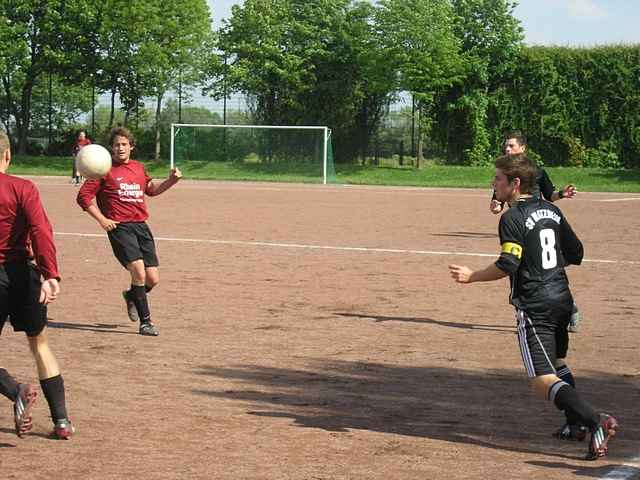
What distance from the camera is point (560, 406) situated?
238 inches

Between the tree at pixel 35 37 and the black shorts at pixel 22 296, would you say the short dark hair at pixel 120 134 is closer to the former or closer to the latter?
the black shorts at pixel 22 296

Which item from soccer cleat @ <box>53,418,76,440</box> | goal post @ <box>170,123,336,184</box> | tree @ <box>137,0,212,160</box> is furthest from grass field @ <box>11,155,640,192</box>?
soccer cleat @ <box>53,418,76,440</box>

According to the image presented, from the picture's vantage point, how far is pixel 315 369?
27.7 ft

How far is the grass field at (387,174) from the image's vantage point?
135 feet

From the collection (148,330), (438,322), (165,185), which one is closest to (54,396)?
(148,330)

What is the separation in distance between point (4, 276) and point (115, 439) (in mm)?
1122

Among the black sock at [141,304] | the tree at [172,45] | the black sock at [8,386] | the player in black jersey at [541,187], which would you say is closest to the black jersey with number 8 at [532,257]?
the black sock at [8,386]

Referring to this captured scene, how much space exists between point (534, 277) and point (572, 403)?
709mm

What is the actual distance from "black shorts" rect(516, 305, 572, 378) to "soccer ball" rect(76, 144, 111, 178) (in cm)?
493

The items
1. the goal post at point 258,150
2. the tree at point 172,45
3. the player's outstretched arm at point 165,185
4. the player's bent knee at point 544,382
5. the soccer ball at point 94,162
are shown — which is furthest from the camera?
the tree at point 172,45

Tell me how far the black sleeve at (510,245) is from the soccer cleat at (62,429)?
2572 millimetres

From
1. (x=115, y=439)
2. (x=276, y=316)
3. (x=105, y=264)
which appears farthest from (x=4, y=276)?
(x=105, y=264)

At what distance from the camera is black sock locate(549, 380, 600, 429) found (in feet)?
19.4

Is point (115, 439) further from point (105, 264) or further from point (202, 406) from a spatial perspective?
point (105, 264)
